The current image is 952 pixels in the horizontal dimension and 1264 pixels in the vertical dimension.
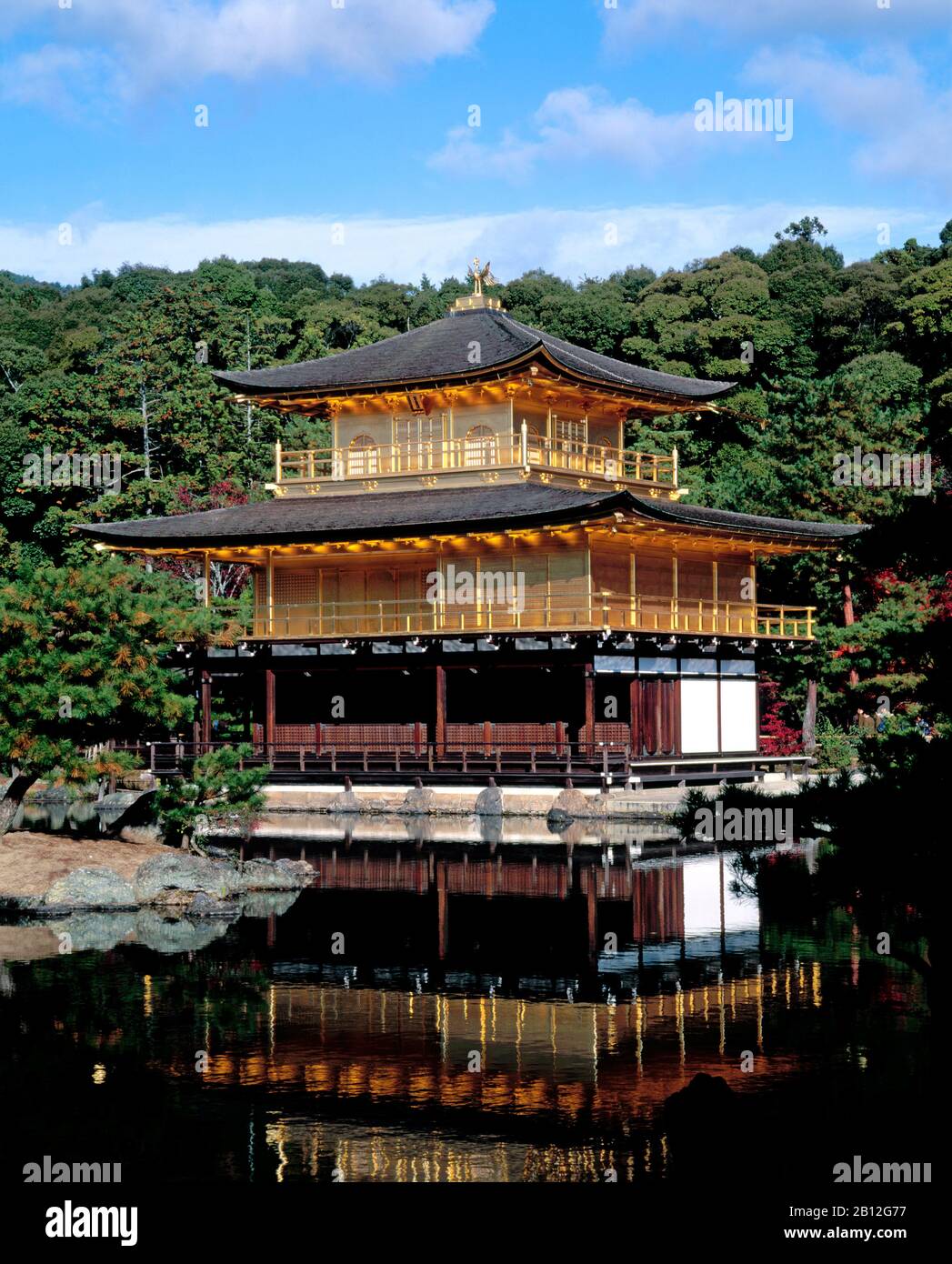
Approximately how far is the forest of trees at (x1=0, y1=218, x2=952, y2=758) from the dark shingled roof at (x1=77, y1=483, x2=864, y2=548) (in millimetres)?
3557

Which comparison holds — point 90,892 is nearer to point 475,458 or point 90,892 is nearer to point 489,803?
point 489,803

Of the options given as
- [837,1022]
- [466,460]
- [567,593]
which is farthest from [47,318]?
[837,1022]

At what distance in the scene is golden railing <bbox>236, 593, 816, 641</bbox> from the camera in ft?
151

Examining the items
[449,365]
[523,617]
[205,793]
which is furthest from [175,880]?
[449,365]

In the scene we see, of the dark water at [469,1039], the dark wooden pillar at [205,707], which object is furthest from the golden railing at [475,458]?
the dark water at [469,1039]

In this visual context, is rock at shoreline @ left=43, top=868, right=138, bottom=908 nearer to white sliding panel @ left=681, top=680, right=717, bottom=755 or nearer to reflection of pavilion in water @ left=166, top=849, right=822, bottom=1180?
reflection of pavilion in water @ left=166, top=849, right=822, bottom=1180

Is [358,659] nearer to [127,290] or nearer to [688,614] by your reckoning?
[688,614]

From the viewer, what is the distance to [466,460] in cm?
5050

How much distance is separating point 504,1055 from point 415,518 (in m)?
30.5

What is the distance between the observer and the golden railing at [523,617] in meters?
46.0

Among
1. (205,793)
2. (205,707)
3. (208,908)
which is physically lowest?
(208,908)

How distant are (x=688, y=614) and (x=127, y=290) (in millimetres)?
75748

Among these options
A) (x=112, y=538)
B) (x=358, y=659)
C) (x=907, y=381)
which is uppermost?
(x=907, y=381)

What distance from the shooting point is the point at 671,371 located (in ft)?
280
